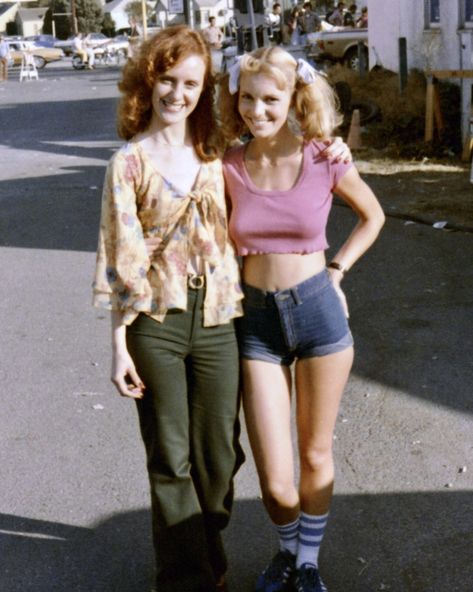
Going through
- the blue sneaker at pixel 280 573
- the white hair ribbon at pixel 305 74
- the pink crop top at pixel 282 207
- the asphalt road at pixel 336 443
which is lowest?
the asphalt road at pixel 336 443

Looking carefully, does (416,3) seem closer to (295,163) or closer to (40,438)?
(40,438)

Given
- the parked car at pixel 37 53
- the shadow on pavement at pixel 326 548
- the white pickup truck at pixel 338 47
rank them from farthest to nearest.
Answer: the parked car at pixel 37 53
the white pickup truck at pixel 338 47
the shadow on pavement at pixel 326 548

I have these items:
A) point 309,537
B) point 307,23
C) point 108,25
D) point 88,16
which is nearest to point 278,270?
point 309,537

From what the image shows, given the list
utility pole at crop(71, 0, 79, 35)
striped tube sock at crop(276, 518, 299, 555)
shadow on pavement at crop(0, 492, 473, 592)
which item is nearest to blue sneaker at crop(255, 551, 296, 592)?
striped tube sock at crop(276, 518, 299, 555)

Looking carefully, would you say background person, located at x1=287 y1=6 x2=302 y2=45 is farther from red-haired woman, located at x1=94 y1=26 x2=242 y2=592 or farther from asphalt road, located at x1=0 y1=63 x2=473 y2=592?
red-haired woman, located at x1=94 y1=26 x2=242 y2=592

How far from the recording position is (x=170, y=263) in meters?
3.21

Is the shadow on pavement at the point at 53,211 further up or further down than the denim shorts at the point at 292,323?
further down

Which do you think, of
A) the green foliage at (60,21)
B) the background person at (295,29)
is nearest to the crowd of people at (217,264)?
the background person at (295,29)

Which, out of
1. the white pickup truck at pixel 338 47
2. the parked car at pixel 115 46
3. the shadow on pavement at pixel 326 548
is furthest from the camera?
the parked car at pixel 115 46

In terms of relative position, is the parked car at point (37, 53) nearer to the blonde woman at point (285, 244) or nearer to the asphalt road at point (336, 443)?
the asphalt road at point (336, 443)

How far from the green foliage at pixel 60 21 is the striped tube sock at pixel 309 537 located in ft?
329

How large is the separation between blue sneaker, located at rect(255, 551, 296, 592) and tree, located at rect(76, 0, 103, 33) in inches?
3856

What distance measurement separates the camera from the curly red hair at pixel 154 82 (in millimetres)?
3156

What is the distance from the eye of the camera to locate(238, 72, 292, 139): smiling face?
3203 millimetres
